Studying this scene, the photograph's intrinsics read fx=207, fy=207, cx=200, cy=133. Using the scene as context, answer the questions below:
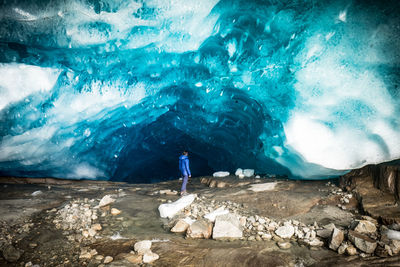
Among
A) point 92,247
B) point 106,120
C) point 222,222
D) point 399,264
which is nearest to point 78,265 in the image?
point 92,247

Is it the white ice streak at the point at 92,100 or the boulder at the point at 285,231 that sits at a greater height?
the white ice streak at the point at 92,100

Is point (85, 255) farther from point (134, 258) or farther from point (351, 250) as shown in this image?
point (351, 250)

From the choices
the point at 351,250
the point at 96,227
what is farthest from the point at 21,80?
the point at 351,250

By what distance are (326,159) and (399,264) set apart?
2525mm

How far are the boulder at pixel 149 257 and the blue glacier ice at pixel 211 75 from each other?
3598mm

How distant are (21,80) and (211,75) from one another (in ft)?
14.6

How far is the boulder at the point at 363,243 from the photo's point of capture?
6.73ft

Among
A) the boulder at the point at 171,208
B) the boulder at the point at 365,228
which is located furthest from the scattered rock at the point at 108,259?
the boulder at the point at 365,228

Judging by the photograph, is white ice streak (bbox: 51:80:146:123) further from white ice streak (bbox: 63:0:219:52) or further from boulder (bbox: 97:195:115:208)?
boulder (bbox: 97:195:115:208)

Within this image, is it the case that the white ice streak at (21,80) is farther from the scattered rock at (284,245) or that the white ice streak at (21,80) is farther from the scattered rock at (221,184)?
the scattered rock at (284,245)

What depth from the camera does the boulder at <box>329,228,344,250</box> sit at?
2247 mm

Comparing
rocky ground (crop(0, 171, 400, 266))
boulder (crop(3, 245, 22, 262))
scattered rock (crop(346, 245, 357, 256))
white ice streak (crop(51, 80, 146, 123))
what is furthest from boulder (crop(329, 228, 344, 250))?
white ice streak (crop(51, 80, 146, 123))

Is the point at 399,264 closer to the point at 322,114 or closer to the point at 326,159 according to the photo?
the point at 326,159

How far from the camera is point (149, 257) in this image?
224cm
